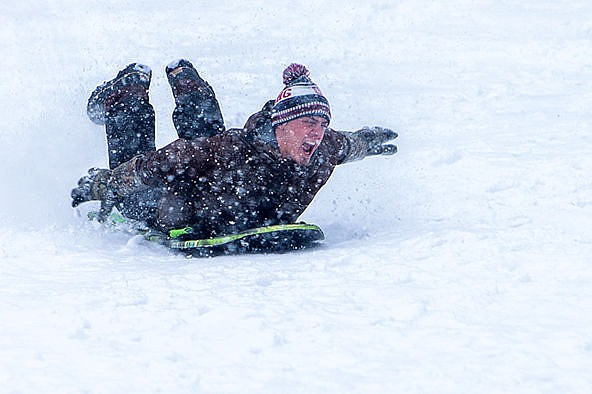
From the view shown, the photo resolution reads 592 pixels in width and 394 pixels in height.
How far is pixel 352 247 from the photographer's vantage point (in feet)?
13.7

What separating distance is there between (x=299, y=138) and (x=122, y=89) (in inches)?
60.2

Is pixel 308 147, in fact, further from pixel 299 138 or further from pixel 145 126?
pixel 145 126

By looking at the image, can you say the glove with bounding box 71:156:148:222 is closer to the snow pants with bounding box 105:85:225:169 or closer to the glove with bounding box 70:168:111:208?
the glove with bounding box 70:168:111:208

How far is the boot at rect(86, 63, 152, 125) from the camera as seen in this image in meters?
5.25

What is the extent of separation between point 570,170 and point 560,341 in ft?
9.47

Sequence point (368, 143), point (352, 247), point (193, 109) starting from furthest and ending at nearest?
point (368, 143) → point (193, 109) → point (352, 247)

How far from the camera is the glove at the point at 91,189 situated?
4641mm

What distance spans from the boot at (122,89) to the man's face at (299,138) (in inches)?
53.3

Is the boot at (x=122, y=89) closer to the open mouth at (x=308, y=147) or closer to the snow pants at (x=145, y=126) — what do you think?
the snow pants at (x=145, y=126)

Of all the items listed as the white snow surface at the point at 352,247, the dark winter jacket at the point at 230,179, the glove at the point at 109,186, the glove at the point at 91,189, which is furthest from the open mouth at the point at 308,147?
the glove at the point at 91,189

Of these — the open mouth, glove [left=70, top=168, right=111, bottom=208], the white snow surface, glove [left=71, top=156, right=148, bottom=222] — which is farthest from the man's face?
glove [left=70, top=168, right=111, bottom=208]

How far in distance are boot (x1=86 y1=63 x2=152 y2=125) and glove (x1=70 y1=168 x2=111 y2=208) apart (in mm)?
721

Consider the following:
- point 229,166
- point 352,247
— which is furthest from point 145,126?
point 352,247

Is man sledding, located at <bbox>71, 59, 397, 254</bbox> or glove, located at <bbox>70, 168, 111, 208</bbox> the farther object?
glove, located at <bbox>70, 168, 111, 208</bbox>
